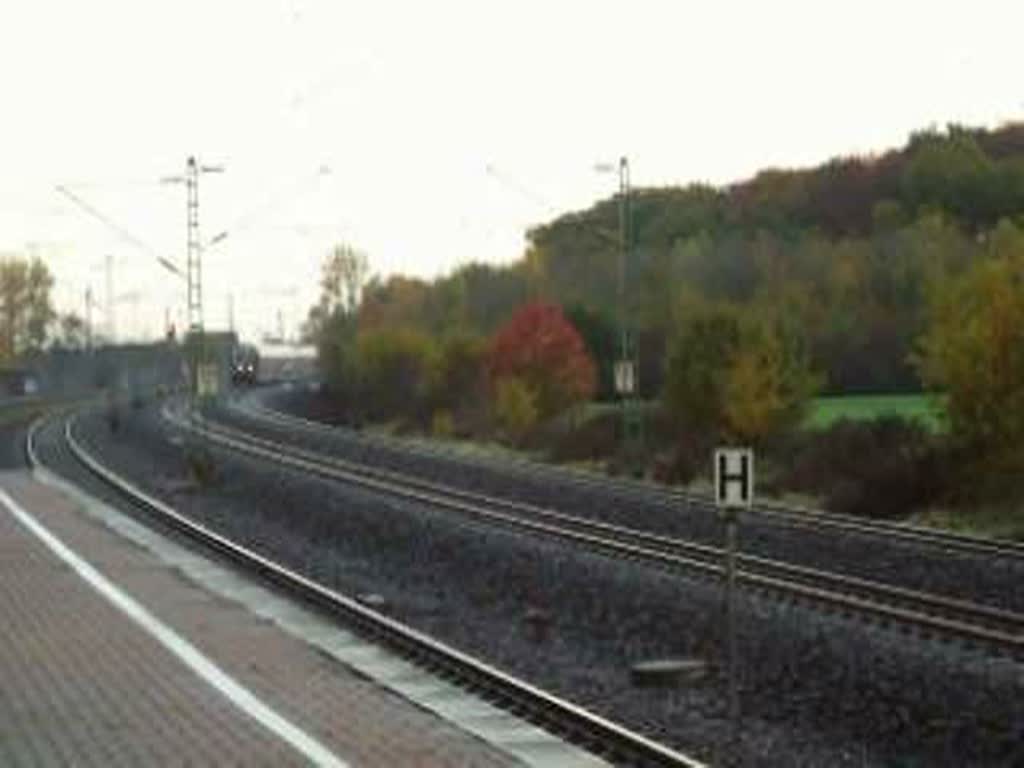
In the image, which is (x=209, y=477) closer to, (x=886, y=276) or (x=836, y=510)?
(x=836, y=510)

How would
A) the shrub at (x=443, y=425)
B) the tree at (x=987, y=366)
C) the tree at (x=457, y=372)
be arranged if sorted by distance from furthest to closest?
the tree at (x=457, y=372)
the shrub at (x=443, y=425)
the tree at (x=987, y=366)

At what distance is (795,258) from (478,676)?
9306 cm

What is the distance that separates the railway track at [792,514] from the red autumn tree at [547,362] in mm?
6853

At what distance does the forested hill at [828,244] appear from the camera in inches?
3460

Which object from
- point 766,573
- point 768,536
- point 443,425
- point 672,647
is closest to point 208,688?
point 672,647

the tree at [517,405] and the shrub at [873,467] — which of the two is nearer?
the shrub at [873,467]

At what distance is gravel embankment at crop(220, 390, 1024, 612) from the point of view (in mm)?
24500

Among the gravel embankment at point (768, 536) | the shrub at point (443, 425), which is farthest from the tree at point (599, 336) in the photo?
the gravel embankment at point (768, 536)

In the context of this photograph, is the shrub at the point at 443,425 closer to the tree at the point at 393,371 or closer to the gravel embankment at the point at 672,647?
the tree at the point at 393,371

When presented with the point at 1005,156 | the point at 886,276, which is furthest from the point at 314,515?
the point at 1005,156

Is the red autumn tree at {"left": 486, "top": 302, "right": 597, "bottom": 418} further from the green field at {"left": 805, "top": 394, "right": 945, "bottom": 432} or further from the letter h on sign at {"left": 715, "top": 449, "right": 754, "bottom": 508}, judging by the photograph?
the letter h on sign at {"left": 715, "top": 449, "right": 754, "bottom": 508}

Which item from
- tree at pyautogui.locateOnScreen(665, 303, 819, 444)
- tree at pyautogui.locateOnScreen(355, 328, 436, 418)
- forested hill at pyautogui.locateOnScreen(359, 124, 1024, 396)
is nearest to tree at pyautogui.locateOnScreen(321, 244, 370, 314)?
forested hill at pyautogui.locateOnScreen(359, 124, 1024, 396)

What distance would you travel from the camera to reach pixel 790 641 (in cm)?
1984

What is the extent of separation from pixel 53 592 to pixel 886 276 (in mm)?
75484
